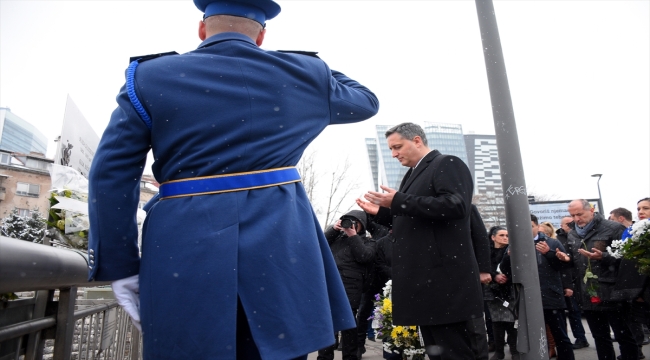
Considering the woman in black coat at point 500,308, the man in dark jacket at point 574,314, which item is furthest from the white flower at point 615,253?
the woman in black coat at point 500,308

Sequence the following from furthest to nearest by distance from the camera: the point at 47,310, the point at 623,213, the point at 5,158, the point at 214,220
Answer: the point at 5,158
the point at 623,213
the point at 47,310
the point at 214,220

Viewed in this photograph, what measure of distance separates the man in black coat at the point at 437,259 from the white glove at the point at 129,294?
205 cm

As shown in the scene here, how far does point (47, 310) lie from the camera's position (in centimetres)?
209

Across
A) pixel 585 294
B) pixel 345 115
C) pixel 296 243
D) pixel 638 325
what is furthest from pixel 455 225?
pixel 638 325

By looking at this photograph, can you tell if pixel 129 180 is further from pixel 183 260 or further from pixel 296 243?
pixel 296 243

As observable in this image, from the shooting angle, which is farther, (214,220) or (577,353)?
(577,353)

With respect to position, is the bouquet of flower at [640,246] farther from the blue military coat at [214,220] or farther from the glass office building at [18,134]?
the glass office building at [18,134]

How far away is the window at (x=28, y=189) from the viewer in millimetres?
56338

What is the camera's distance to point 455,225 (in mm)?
3652

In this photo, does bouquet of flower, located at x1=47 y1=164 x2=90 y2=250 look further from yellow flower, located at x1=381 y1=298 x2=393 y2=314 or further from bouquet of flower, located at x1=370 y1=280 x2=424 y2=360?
yellow flower, located at x1=381 y1=298 x2=393 y2=314

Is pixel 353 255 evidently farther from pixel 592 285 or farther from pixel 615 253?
pixel 615 253

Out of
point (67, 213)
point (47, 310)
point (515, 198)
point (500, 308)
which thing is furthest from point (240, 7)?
point (500, 308)

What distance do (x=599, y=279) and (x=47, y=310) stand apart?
20.2 feet

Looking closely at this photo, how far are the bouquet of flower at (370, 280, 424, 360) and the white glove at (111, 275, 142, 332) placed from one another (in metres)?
4.53
